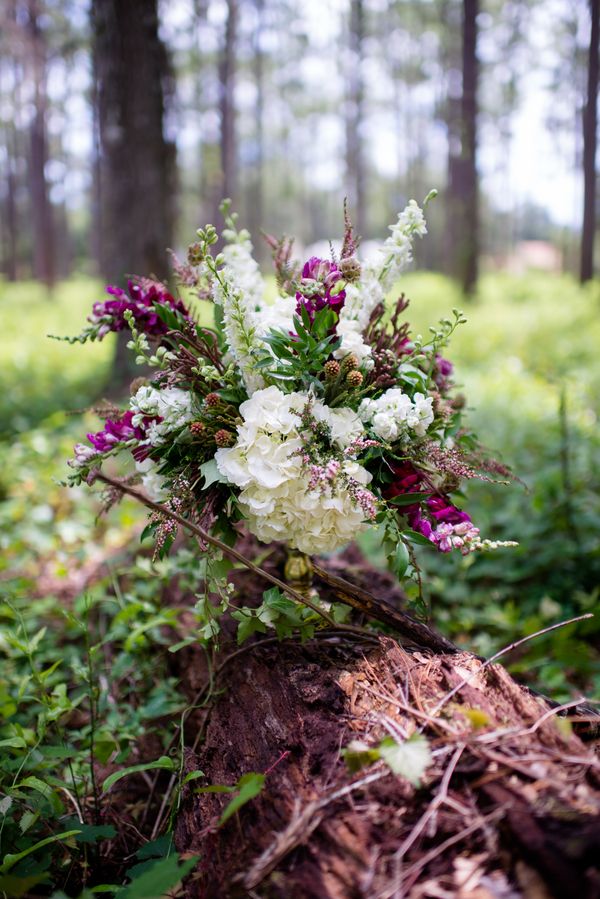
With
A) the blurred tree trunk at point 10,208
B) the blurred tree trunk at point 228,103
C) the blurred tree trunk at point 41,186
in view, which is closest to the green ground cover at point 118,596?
the blurred tree trunk at point 228,103

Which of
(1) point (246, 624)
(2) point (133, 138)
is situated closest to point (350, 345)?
(1) point (246, 624)

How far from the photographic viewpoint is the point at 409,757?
1.00 m

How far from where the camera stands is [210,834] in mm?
1207

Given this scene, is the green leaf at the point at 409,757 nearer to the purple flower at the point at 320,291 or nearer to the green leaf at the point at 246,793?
the green leaf at the point at 246,793

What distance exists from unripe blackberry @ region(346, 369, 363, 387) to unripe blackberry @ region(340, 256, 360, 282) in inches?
9.9

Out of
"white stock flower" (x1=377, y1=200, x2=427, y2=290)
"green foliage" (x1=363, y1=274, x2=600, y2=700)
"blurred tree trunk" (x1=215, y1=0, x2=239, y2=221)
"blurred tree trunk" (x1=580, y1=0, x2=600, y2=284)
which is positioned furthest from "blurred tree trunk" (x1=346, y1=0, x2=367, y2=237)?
"white stock flower" (x1=377, y1=200, x2=427, y2=290)

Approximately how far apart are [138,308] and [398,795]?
1.32 metres

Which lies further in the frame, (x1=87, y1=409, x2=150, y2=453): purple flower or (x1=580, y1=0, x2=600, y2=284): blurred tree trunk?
(x1=580, y1=0, x2=600, y2=284): blurred tree trunk

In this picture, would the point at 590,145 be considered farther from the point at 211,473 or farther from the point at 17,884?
the point at 17,884

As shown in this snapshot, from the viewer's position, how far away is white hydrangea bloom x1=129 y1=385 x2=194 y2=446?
1460mm

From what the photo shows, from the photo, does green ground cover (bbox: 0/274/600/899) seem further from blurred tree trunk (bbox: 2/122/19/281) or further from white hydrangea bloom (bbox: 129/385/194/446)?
blurred tree trunk (bbox: 2/122/19/281)

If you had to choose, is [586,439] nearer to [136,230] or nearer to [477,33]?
[136,230]

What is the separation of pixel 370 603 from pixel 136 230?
5259 mm

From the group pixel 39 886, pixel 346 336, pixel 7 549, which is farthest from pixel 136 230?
pixel 39 886
